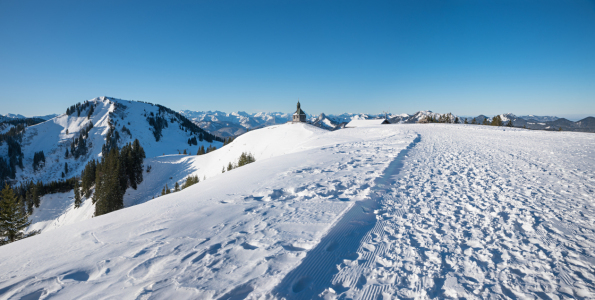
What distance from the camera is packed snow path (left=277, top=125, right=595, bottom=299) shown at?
3.15m

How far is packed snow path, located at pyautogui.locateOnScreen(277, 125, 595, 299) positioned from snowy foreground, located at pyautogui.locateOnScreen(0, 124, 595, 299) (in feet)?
0.07

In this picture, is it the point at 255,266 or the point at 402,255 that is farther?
the point at 402,255

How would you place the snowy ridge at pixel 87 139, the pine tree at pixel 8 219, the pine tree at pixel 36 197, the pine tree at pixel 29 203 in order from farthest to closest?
the snowy ridge at pixel 87 139 < the pine tree at pixel 36 197 < the pine tree at pixel 29 203 < the pine tree at pixel 8 219

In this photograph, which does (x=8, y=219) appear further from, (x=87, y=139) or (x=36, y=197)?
(x=87, y=139)

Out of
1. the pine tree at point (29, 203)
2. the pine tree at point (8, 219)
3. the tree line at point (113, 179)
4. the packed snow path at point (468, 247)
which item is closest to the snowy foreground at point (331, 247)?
the packed snow path at point (468, 247)

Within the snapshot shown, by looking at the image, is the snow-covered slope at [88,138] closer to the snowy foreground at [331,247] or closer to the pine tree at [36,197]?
the pine tree at [36,197]

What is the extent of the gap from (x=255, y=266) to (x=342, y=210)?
9.88 feet

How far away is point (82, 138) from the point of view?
165 metres

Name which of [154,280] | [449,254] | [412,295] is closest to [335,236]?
[412,295]

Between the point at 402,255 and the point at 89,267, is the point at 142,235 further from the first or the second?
the point at 402,255

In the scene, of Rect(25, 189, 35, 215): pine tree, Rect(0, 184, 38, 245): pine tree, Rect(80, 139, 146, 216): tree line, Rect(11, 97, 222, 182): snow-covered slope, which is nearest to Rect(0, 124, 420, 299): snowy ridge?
Rect(0, 184, 38, 245): pine tree

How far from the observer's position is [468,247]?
4.12 m

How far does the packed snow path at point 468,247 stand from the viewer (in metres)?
3.15

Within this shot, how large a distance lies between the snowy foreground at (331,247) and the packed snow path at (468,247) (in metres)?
0.02
